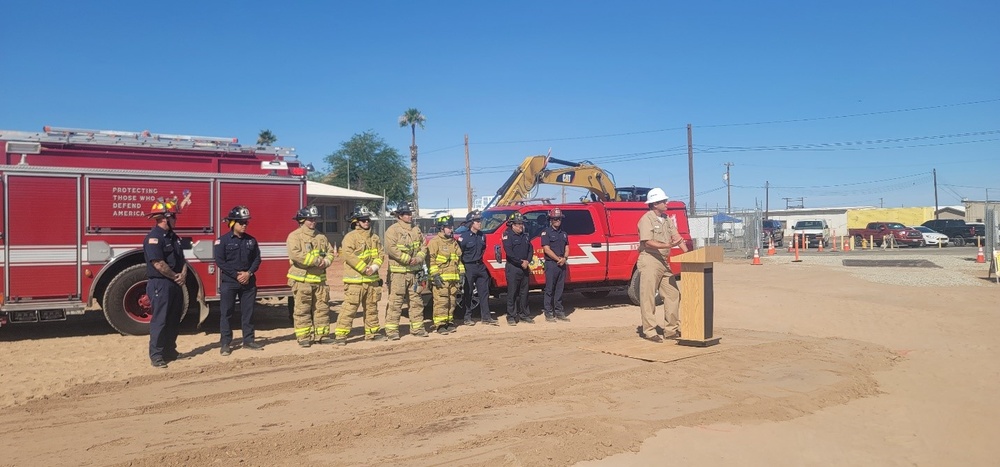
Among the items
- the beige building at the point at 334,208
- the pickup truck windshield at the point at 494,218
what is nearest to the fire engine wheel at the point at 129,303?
the pickup truck windshield at the point at 494,218

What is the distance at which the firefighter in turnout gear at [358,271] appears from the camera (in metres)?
9.13

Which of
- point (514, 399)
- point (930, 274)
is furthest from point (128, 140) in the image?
point (930, 274)

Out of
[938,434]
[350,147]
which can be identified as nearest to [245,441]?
[938,434]

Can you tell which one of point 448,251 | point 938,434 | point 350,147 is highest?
point 350,147

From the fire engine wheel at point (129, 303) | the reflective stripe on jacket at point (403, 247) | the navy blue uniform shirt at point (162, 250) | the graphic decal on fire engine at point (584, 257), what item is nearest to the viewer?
the navy blue uniform shirt at point (162, 250)

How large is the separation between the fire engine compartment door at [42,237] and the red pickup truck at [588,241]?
18.5 ft

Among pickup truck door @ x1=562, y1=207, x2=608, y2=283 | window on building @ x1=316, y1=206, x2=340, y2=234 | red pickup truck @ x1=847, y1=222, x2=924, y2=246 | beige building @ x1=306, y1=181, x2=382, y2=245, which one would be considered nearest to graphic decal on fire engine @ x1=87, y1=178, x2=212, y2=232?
pickup truck door @ x1=562, y1=207, x2=608, y2=283

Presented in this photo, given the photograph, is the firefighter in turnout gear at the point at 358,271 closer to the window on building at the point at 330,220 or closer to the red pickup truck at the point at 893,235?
the window on building at the point at 330,220

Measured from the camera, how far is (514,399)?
6172 mm

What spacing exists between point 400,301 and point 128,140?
4640mm

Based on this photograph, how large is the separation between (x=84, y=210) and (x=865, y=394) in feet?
31.3

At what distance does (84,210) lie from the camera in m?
9.31

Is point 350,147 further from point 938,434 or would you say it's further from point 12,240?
point 938,434

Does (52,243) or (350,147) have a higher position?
(350,147)
